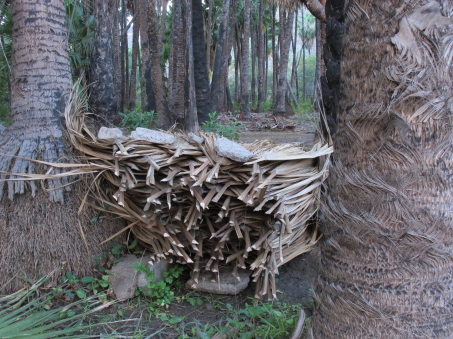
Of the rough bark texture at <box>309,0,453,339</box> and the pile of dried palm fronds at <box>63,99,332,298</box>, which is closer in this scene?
the rough bark texture at <box>309,0,453,339</box>

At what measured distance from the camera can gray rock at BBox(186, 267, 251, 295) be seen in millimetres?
3443

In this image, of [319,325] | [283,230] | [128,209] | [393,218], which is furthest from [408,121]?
[128,209]

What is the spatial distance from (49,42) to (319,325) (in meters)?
3.27

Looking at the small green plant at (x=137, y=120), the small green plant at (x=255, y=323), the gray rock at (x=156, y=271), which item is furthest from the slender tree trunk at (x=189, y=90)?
the small green plant at (x=255, y=323)

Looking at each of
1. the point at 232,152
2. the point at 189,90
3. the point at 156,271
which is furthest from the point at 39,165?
the point at 189,90

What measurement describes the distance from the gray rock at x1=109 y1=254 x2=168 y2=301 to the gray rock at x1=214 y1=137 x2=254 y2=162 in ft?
4.28

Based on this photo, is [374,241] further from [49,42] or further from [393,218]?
[49,42]

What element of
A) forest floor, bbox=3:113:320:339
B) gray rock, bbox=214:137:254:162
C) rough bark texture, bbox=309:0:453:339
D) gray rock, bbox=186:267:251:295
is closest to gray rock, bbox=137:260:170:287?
forest floor, bbox=3:113:320:339

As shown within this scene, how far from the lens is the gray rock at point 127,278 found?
3.32m

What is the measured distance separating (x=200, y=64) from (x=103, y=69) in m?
4.36

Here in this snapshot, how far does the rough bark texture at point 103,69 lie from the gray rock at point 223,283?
2.44 m

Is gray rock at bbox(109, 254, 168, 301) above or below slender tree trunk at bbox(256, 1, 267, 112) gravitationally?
below

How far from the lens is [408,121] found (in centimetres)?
167

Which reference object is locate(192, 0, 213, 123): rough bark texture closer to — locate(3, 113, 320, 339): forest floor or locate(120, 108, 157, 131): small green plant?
locate(120, 108, 157, 131): small green plant
